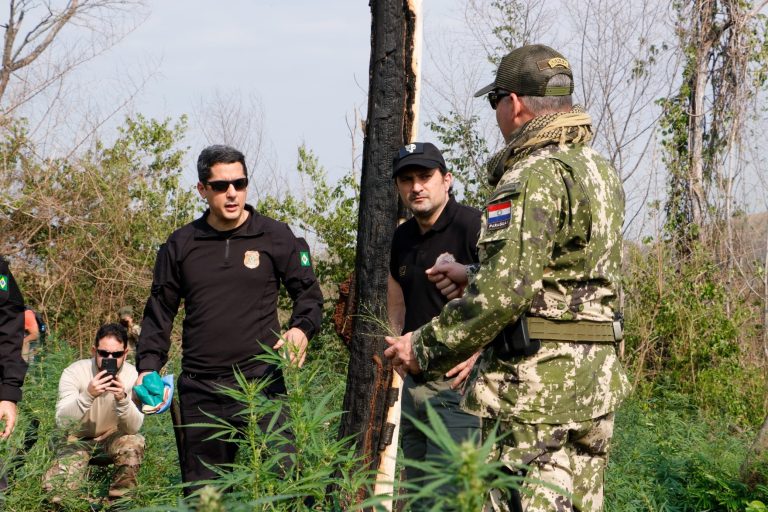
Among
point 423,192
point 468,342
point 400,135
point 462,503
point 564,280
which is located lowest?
point 462,503

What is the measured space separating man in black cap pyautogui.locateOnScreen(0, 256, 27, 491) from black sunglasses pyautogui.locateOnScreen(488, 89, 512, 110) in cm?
264

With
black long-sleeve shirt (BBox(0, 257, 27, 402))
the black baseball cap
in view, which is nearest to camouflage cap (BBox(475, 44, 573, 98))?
the black baseball cap

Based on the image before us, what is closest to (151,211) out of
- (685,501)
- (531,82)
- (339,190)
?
(339,190)

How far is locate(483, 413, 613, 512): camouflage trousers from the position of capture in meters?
2.82

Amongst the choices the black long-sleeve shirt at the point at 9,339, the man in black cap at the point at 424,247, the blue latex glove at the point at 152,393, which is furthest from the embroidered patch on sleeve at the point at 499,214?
the black long-sleeve shirt at the point at 9,339

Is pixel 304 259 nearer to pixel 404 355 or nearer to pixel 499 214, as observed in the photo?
pixel 404 355

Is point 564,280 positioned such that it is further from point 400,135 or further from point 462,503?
point 400,135

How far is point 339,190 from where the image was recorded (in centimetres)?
1079

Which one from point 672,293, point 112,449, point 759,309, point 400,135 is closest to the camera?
point 400,135

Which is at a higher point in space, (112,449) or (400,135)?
(400,135)

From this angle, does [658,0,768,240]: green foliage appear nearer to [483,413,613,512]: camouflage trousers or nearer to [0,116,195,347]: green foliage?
[0,116,195,347]: green foliage

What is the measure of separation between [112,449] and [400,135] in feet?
8.91

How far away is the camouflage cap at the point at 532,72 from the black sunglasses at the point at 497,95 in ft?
0.05

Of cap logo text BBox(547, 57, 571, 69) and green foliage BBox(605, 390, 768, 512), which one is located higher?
cap logo text BBox(547, 57, 571, 69)
